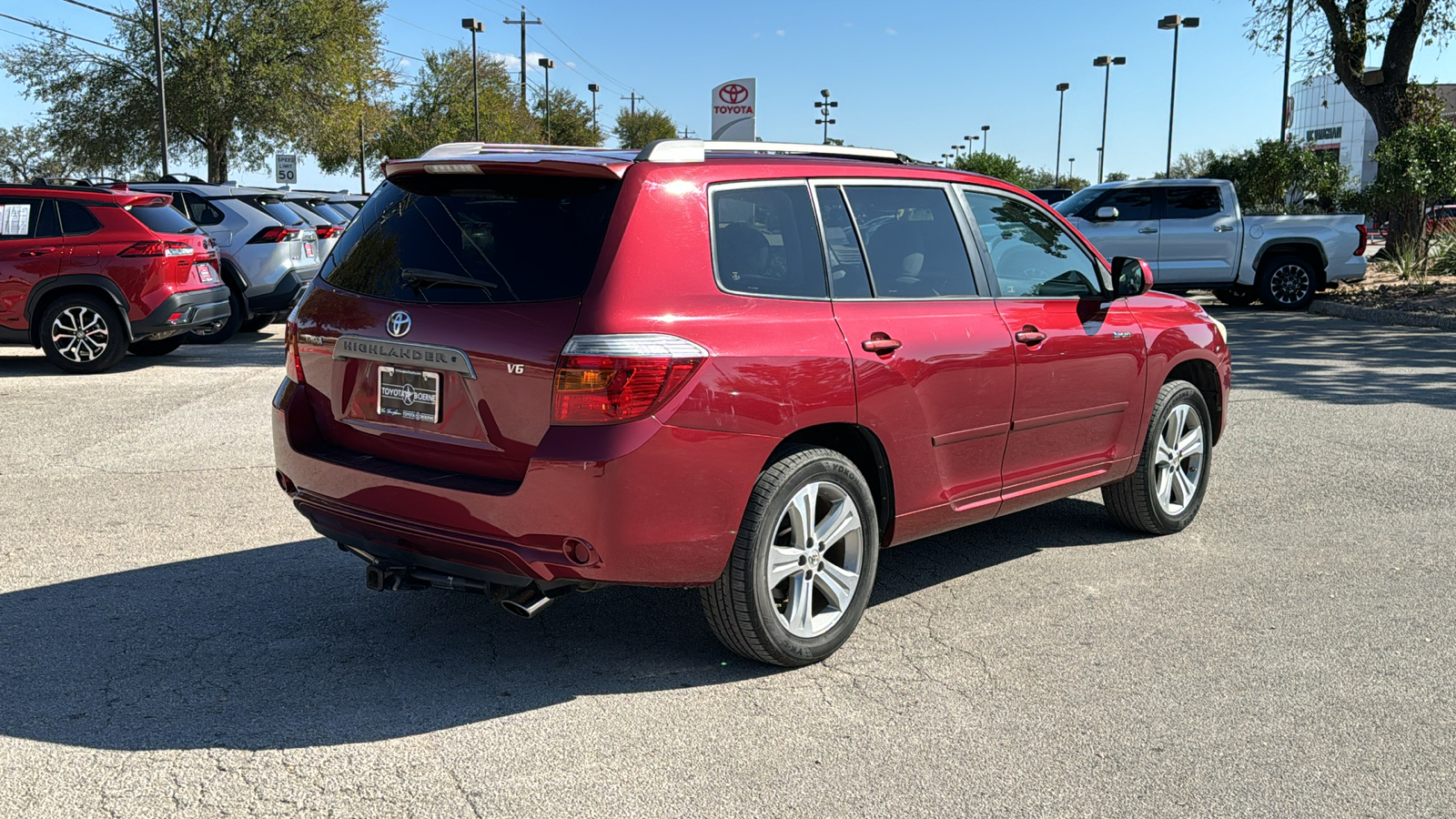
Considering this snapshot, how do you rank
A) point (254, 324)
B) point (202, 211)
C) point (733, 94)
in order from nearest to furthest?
point (202, 211), point (254, 324), point (733, 94)

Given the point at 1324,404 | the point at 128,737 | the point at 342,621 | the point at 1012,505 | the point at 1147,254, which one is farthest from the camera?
the point at 1147,254

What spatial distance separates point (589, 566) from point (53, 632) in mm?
2230

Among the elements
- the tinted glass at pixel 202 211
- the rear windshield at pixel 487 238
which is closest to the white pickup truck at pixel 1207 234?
the tinted glass at pixel 202 211

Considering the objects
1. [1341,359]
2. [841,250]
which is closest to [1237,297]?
[1341,359]

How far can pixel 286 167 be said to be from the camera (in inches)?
1248

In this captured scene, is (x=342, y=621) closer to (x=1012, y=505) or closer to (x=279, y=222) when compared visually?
(x=1012, y=505)

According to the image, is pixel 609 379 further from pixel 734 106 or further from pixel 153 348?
pixel 734 106

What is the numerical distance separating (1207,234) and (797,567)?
1621 centimetres

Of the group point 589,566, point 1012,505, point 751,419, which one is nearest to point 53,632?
point 589,566

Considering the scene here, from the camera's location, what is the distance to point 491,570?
154 inches

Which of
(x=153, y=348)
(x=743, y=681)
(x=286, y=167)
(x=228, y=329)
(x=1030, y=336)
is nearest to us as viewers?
(x=743, y=681)

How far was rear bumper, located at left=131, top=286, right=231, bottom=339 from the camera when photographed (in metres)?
11.7

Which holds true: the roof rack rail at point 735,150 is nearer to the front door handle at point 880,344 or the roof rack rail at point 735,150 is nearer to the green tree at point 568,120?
the front door handle at point 880,344

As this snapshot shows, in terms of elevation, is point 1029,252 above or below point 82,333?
above
